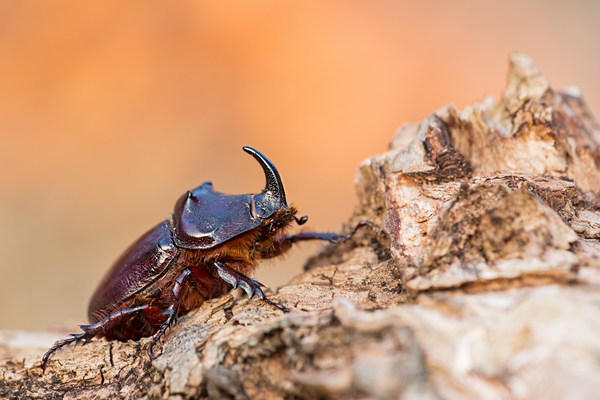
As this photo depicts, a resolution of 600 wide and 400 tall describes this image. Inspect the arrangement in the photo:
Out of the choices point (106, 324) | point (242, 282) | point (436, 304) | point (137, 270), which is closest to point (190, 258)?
point (137, 270)

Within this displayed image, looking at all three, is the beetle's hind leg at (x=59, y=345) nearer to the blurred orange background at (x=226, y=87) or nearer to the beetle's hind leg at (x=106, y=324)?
the beetle's hind leg at (x=106, y=324)

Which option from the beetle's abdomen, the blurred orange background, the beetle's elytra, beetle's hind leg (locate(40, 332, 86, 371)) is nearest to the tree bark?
beetle's hind leg (locate(40, 332, 86, 371))

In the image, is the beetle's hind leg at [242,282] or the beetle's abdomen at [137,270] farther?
the beetle's abdomen at [137,270]

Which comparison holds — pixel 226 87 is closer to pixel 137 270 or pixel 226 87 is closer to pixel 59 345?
pixel 137 270

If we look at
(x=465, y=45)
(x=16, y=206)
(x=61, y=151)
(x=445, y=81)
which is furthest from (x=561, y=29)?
(x=16, y=206)

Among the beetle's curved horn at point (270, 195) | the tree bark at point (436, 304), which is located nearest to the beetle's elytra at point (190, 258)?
the beetle's curved horn at point (270, 195)

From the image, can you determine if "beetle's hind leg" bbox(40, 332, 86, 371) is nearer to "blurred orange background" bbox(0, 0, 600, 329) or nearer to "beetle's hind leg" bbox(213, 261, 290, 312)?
"beetle's hind leg" bbox(213, 261, 290, 312)
